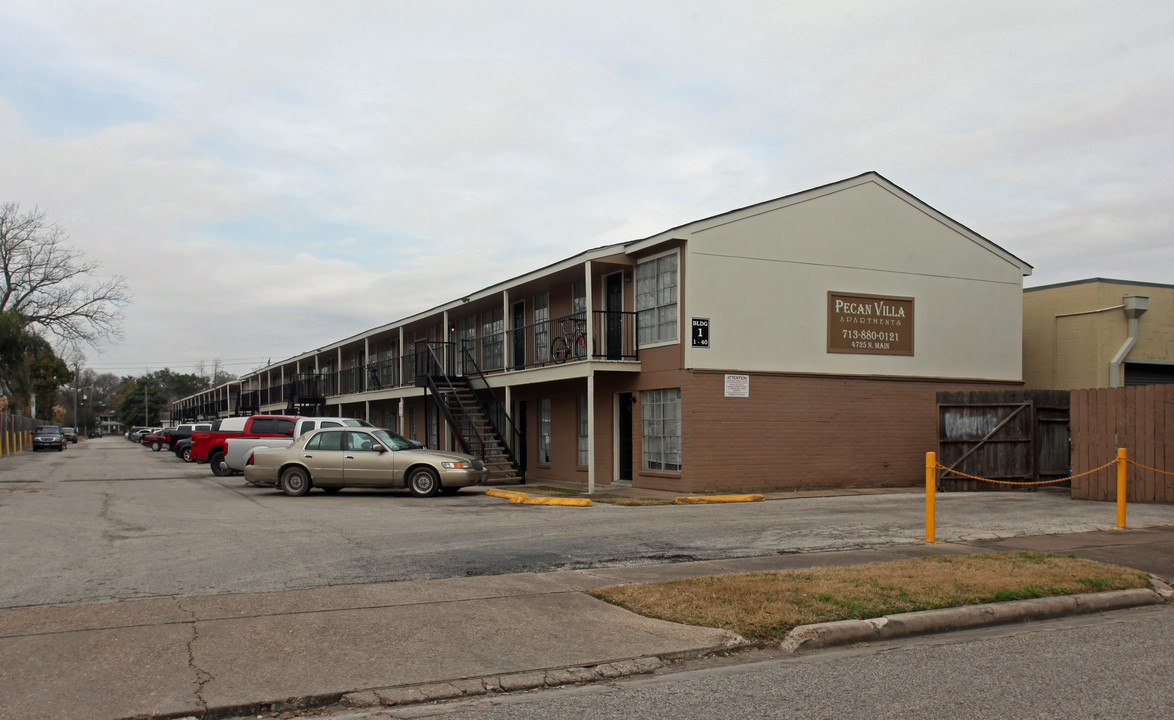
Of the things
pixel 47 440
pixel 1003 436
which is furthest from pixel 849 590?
pixel 47 440

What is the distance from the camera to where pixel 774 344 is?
20.1m

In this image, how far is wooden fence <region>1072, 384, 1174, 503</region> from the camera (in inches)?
622

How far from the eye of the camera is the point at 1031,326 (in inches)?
976

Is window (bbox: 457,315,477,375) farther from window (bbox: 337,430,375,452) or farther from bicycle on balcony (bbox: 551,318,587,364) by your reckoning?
window (bbox: 337,430,375,452)

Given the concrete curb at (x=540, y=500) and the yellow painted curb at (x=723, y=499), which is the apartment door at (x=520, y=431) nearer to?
the concrete curb at (x=540, y=500)

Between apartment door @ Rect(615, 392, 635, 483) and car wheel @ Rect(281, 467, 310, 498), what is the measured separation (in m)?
7.11

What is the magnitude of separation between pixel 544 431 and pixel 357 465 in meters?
7.56

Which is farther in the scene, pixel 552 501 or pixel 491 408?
pixel 491 408

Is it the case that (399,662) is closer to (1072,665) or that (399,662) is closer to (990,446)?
(1072,665)

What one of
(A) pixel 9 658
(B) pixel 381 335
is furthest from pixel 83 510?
(B) pixel 381 335

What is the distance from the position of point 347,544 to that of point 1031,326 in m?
20.6

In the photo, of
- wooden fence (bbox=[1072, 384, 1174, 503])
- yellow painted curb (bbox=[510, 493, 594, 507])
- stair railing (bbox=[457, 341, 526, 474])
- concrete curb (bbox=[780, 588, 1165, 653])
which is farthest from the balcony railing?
concrete curb (bbox=[780, 588, 1165, 653])

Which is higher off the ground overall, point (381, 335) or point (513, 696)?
point (381, 335)

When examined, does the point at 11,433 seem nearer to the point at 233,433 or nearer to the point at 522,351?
the point at 233,433
